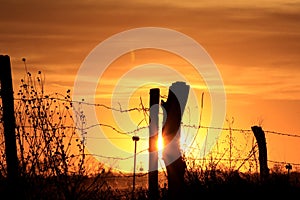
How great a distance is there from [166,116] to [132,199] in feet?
5.34

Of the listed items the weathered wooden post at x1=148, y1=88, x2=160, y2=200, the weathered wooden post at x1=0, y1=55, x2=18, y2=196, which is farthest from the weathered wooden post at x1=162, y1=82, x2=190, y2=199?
the weathered wooden post at x1=0, y1=55, x2=18, y2=196

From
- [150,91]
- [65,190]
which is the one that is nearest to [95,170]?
[65,190]

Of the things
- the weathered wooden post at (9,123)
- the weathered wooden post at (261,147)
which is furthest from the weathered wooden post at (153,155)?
the weathered wooden post at (261,147)

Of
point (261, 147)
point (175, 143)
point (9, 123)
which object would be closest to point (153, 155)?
point (175, 143)

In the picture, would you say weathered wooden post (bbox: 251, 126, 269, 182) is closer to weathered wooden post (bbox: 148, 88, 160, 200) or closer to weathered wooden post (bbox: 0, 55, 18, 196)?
weathered wooden post (bbox: 148, 88, 160, 200)

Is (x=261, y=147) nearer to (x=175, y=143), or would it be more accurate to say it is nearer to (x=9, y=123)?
(x=175, y=143)

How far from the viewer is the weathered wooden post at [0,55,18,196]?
9469mm

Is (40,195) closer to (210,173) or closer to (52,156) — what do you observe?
(52,156)

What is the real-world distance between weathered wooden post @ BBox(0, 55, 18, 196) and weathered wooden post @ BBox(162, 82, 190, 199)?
236 centimetres

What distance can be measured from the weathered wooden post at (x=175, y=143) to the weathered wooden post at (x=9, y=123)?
2.36 m

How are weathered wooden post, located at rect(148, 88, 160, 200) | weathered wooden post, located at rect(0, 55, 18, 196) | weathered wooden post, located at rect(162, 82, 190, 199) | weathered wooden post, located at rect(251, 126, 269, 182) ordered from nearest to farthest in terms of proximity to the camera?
weathered wooden post, located at rect(0, 55, 18, 196) < weathered wooden post, located at rect(162, 82, 190, 199) < weathered wooden post, located at rect(148, 88, 160, 200) < weathered wooden post, located at rect(251, 126, 269, 182)

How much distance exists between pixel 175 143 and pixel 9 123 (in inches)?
99.8

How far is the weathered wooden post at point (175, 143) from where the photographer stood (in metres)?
10.6

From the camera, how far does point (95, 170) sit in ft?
36.7
